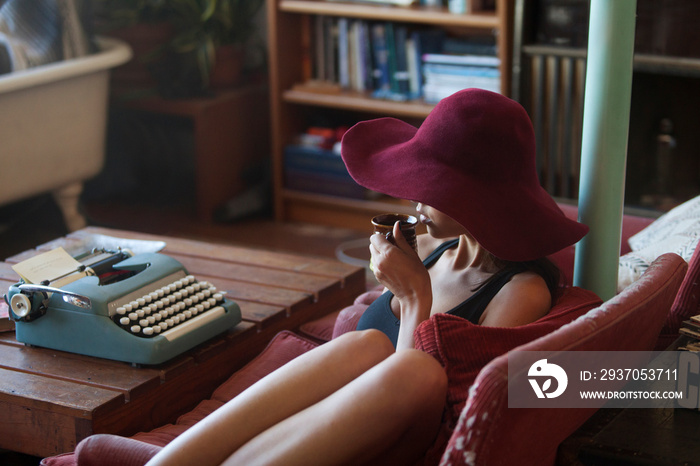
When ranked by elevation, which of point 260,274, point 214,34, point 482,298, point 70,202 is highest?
point 214,34

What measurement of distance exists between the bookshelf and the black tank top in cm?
180

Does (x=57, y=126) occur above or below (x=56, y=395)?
above

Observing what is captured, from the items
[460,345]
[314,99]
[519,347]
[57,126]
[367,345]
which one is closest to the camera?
[519,347]

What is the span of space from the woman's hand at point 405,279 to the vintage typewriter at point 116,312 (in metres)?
0.51

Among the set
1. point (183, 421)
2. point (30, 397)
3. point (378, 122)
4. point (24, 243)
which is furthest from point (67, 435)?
point (24, 243)

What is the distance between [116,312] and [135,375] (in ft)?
0.44

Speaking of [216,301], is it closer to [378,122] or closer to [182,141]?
[378,122]

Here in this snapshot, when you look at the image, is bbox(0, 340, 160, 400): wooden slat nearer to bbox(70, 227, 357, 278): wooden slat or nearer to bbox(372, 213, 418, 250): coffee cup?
bbox(372, 213, 418, 250): coffee cup

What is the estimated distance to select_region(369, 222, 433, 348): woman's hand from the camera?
56.5 inches

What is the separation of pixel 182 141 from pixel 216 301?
232 centimetres

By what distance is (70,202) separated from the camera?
3.50 metres

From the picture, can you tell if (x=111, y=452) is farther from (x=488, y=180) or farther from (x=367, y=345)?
(x=488, y=180)

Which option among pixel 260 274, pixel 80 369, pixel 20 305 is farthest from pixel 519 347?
pixel 260 274

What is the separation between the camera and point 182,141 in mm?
4066
